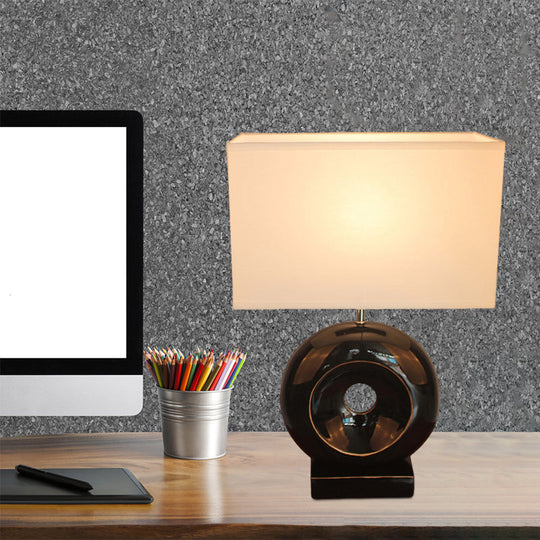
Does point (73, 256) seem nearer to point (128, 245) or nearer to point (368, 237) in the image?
point (128, 245)

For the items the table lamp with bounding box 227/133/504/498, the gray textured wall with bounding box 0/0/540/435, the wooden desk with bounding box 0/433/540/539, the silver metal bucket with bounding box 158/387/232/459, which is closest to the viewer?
the wooden desk with bounding box 0/433/540/539

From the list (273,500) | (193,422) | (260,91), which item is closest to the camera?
(273,500)

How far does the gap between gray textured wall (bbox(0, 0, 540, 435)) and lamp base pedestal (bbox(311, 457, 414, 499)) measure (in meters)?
0.34

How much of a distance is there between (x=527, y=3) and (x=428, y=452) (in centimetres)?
73

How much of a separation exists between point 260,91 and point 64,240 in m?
0.41

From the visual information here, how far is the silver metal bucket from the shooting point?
2.91 ft

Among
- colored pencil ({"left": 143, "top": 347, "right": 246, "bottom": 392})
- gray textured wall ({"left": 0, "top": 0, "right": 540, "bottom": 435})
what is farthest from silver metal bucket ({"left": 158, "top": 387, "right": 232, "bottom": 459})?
gray textured wall ({"left": 0, "top": 0, "right": 540, "bottom": 435})

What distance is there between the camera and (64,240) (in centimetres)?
91

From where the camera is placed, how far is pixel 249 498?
28.7 inches

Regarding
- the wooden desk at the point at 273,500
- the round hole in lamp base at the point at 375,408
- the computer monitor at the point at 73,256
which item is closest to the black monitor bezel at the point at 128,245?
the computer monitor at the point at 73,256

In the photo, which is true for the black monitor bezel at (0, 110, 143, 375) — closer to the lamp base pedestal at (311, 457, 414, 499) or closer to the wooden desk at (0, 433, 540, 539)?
the wooden desk at (0, 433, 540, 539)

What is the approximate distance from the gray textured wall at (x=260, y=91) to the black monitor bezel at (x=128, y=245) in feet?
0.68

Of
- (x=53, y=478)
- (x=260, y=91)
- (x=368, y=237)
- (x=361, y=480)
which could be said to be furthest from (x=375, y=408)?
(x=260, y=91)

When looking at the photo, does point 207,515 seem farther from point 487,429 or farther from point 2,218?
point 487,429
